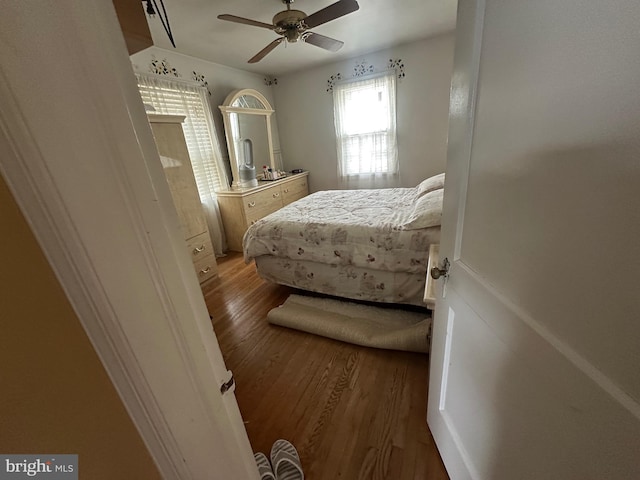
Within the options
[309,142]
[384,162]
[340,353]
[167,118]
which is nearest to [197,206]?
[167,118]

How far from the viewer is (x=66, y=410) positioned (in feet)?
1.24

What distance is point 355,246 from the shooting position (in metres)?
1.84

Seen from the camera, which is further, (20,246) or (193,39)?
(193,39)

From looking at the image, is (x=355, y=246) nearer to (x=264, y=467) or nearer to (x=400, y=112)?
(x=264, y=467)

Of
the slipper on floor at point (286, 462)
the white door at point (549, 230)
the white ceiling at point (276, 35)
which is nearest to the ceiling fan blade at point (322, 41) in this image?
the white ceiling at point (276, 35)

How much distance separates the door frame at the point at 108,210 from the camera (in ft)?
0.90

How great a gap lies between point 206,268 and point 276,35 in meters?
2.47

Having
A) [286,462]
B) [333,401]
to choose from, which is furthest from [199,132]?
[286,462]

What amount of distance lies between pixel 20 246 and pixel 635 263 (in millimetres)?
809

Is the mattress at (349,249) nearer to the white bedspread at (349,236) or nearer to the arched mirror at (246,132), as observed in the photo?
the white bedspread at (349,236)

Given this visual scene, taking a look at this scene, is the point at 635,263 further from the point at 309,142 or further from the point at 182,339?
the point at 309,142

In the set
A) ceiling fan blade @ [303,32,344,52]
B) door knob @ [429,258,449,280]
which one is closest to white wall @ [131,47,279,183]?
ceiling fan blade @ [303,32,344,52]

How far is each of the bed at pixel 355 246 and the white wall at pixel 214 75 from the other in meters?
1.79

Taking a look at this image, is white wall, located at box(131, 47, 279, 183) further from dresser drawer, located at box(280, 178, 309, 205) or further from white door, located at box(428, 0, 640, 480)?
white door, located at box(428, 0, 640, 480)
